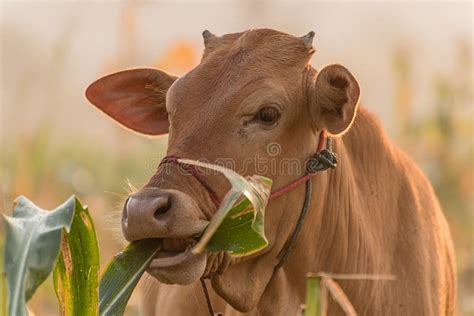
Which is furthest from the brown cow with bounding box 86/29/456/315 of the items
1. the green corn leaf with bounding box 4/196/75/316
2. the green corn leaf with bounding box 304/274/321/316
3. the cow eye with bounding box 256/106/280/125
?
the green corn leaf with bounding box 4/196/75/316

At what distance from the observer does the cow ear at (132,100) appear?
703 cm

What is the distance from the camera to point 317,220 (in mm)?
6531

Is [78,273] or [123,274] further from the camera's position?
[123,274]

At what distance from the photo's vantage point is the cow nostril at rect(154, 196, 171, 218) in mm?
5367

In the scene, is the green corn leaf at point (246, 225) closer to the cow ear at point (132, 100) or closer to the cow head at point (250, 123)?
the cow head at point (250, 123)

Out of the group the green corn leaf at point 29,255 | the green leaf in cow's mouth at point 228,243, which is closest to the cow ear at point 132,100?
the green leaf in cow's mouth at point 228,243

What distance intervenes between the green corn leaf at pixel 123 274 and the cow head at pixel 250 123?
8 cm

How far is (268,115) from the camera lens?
610 cm

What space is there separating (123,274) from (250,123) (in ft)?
3.76

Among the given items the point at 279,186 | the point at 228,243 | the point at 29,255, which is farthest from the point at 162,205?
the point at 29,255

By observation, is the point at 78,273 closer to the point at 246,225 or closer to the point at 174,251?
the point at 246,225

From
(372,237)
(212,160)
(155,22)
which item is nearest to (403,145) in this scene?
(372,237)

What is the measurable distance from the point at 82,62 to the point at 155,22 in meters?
9.81

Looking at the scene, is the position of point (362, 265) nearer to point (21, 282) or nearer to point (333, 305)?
point (333, 305)
